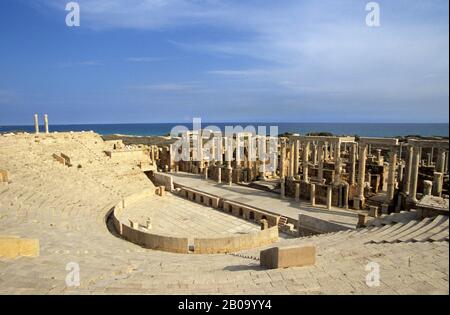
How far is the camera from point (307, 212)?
19.5 m

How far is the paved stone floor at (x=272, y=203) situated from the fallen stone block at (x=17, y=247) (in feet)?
42.6

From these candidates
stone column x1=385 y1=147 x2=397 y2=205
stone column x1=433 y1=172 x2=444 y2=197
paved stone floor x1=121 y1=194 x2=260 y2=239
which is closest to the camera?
paved stone floor x1=121 y1=194 x2=260 y2=239

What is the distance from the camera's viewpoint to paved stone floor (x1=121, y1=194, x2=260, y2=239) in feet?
57.1

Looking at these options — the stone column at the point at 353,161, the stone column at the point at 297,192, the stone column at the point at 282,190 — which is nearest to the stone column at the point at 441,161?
the stone column at the point at 353,161

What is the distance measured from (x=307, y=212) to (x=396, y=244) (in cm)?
1045

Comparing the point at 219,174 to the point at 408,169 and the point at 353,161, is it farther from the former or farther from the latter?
the point at 408,169

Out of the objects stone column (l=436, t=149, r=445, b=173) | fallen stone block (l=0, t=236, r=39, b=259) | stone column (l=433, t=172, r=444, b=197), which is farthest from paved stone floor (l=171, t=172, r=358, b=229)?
fallen stone block (l=0, t=236, r=39, b=259)

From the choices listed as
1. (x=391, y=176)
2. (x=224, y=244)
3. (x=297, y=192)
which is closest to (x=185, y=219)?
(x=224, y=244)

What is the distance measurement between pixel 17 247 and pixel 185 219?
1079 cm

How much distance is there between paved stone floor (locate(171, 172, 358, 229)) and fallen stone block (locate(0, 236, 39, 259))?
1299 centimetres

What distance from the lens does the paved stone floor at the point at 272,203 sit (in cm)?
1833

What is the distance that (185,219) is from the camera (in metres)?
19.5

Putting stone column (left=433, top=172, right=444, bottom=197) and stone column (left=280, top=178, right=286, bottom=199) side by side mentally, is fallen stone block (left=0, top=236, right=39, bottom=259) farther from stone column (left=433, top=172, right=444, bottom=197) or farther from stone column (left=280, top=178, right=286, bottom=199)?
stone column (left=433, top=172, right=444, bottom=197)
